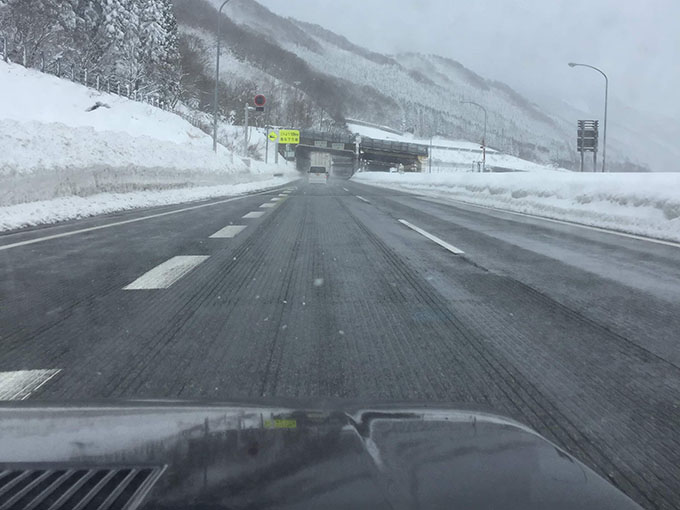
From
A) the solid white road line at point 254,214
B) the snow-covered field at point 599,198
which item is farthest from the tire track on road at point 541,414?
the solid white road line at point 254,214

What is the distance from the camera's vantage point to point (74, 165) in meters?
13.3

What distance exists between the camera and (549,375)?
3.15 meters

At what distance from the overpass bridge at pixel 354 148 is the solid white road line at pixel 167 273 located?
8395cm

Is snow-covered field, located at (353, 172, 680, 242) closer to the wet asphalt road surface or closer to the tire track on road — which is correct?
the wet asphalt road surface

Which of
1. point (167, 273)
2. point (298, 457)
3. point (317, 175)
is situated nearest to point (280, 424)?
point (298, 457)

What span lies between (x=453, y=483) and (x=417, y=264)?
546 centimetres

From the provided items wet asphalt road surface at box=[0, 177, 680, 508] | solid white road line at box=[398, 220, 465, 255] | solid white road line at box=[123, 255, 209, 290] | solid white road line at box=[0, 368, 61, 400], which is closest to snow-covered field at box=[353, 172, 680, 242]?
wet asphalt road surface at box=[0, 177, 680, 508]

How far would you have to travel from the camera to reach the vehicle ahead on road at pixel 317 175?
58.8m

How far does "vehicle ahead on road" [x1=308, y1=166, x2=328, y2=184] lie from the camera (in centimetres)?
5884

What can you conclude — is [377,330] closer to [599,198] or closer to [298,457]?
[298,457]

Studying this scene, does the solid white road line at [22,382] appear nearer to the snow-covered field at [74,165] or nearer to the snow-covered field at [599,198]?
the snow-covered field at [74,165]

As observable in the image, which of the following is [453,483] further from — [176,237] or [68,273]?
[176,237]

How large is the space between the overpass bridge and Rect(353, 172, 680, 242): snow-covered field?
69.8m

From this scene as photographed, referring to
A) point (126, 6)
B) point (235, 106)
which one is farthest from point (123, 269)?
point (235, 106)
